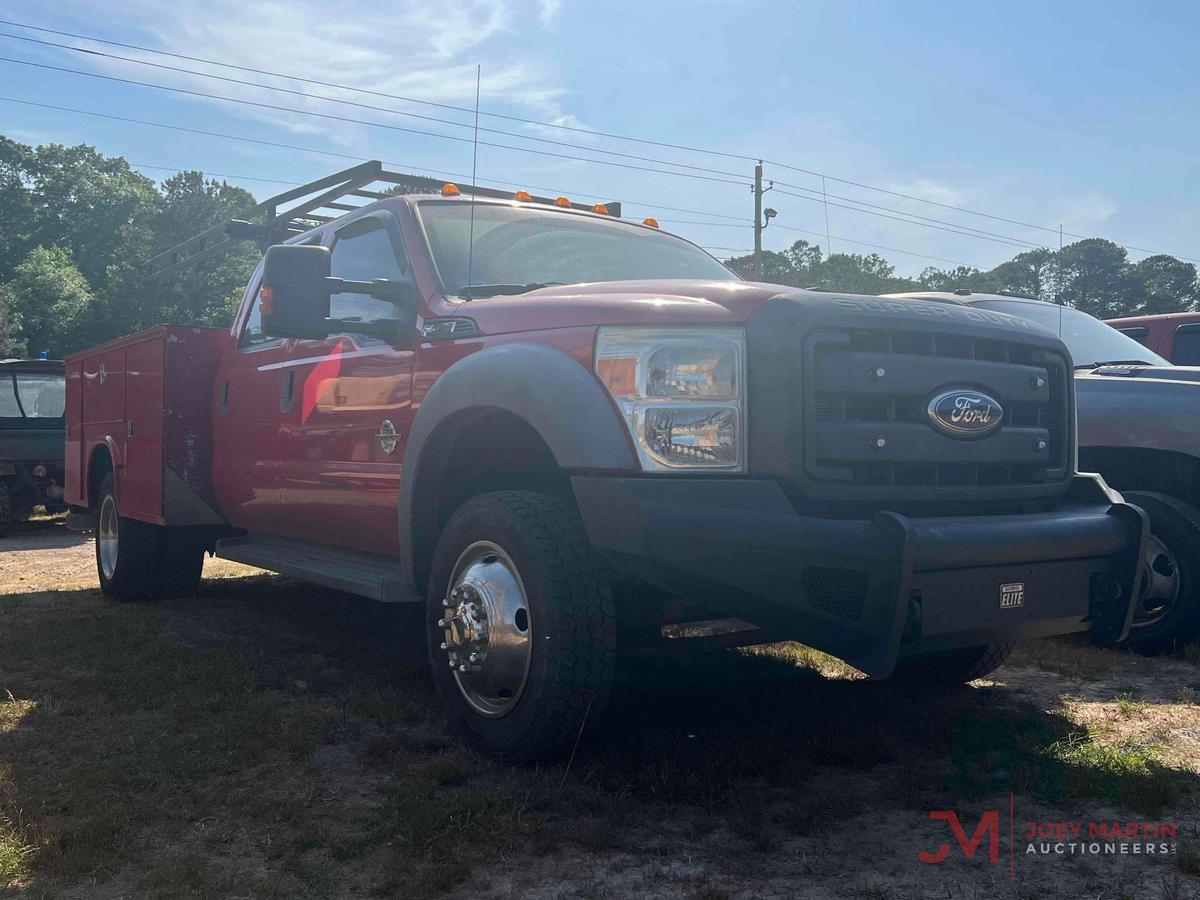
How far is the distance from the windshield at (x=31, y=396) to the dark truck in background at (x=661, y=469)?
927 cm

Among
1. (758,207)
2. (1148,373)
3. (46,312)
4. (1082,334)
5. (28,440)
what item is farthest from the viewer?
(46,312)

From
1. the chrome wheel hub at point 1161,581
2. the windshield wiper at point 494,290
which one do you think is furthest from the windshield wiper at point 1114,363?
the windshield wiper at point 494,290

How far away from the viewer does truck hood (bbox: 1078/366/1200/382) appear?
18.3 ft

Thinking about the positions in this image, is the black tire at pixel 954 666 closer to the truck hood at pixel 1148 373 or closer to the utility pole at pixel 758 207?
the truck hood at pixel 1148 373

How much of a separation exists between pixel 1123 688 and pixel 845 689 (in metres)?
1.21

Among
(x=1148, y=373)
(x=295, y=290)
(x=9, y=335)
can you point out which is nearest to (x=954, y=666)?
(x=1148, y=373)

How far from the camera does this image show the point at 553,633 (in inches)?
125

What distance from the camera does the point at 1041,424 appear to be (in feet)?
12.1

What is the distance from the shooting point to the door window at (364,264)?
448 centimetres

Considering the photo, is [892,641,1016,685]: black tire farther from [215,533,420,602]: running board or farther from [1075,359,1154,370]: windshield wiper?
[1075,359,1154,370]: windshield wiper

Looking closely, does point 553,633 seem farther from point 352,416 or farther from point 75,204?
point 75,204

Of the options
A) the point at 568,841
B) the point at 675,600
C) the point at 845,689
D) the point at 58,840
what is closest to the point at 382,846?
the point at 568,841

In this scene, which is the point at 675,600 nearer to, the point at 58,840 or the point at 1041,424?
the point at 1041,424

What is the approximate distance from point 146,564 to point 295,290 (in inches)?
136
